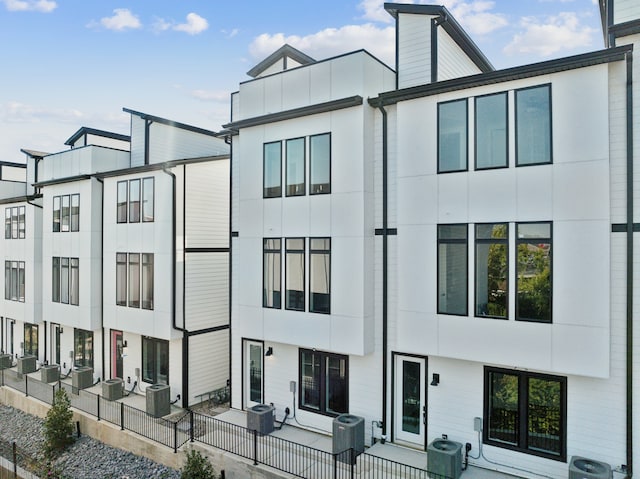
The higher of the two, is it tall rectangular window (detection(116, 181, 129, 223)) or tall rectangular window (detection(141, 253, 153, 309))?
tall rectangular window (detection(116, 181, 129, 223))

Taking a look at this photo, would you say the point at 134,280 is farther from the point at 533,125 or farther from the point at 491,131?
the point at 533,125

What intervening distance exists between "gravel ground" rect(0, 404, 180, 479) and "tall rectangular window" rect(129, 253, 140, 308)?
13.5 ft

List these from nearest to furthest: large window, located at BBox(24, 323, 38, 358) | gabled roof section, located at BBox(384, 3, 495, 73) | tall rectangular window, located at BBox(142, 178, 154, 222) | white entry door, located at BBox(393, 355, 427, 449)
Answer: white entry door, located at BBox(393, 355, 427, 449) < gabled roof section, located at BBox(384, 3, 495, 73) < tall rectangular window, located at BBox(142, 178, 154, 222) < large window, located at BBox(24, 323, 38, 358)

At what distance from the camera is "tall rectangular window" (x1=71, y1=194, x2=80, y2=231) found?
53.8ft

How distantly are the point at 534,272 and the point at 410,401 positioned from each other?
153 inches

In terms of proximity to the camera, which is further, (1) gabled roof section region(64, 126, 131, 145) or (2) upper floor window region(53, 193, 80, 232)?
(1) gabled roof section region(64, 126, 131, 145)

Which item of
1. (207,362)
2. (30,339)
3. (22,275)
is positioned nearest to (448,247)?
(207,362)

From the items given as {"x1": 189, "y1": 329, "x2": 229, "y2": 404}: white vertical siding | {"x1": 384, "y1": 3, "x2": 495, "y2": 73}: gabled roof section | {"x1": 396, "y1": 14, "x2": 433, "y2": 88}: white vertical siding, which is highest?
{"x1": 384, "y1": 3, "x2": 495, "y2": 73}: gabled roof section

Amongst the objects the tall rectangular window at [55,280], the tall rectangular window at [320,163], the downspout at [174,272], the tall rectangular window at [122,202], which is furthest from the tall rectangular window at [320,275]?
the tall rectangular window at [55,280]

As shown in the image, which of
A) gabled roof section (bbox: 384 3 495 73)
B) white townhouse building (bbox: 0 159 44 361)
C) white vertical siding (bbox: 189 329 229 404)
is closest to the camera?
gabled roof section (bbox: 384 3 495 73)

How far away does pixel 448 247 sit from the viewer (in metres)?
8.76

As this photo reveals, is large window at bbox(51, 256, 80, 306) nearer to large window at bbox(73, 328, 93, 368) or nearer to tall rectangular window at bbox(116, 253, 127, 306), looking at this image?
large window at bbox(73, 328, 93, 368)

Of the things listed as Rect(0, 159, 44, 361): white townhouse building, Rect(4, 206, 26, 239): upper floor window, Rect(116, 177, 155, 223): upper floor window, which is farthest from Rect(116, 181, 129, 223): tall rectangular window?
Rect(4, 206, 26, 239): upper floor window

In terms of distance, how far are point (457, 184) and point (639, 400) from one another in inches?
189
